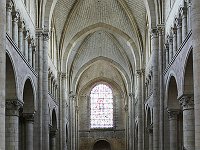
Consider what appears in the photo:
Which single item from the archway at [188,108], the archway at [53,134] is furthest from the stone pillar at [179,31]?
the archway at [53,134]

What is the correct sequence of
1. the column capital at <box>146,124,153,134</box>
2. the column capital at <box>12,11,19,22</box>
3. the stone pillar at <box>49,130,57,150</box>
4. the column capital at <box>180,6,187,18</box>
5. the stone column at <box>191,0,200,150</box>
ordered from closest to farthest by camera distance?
1. the stone column at <box>191,0,200,150</box>
2. the column capital at <box>180,6,187,18</box>
3. the column capital at <box>12,11,19,22</box>
4. the column capital at <box>146,124,153,134</box>
5. the stone pillar at <box>49,130,57,150</box>

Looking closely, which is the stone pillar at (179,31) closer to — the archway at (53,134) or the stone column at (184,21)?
the stone column at (184,21)

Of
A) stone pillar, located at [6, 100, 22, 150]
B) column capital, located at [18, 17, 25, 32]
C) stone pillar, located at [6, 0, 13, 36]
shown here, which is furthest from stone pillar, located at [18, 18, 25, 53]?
stone pillar, located at [6, 100, 22, 150]

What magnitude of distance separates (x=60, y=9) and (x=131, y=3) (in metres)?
6.48

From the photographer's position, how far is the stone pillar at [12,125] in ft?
94.0

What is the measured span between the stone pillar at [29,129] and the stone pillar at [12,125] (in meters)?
4.84

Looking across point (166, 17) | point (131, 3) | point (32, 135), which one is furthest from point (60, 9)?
point (32, 135)

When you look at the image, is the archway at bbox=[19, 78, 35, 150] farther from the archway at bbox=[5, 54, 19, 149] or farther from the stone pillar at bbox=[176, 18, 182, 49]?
the stone pillar at bbox=[176, 18, 182, 49]

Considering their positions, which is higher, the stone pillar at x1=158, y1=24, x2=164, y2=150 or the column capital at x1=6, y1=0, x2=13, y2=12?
the column capital at x1=6, y1=0, x2=13, y2=12

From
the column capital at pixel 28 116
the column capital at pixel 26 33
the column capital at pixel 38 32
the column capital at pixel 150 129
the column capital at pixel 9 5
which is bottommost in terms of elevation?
the column capital at pixel 150 129

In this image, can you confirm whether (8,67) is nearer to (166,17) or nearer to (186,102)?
(186,102)

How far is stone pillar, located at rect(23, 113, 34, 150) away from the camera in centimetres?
3384

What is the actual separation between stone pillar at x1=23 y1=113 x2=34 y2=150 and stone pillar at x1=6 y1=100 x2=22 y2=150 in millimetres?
4845

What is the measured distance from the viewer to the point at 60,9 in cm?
4759
